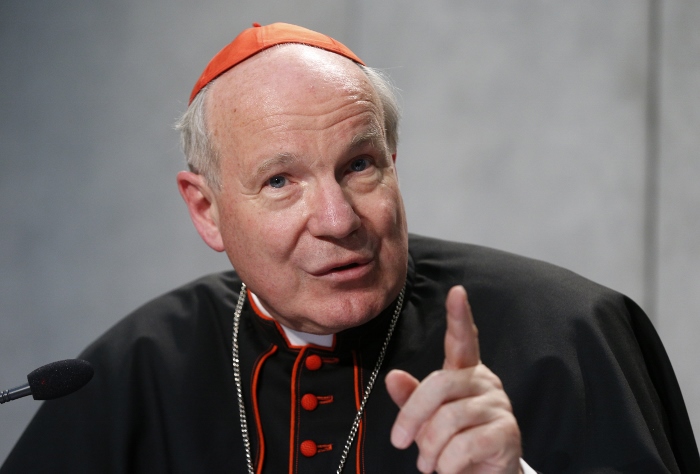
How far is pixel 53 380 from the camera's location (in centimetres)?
152

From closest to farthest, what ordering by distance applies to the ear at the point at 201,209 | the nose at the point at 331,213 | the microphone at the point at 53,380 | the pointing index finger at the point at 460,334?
the pointing index finger at the point at 460,334 → the microphone at the point at 53,380 → the nose at the point at 331,213 → the ear at the point at 201,209

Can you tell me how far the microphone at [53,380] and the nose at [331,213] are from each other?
2.00 feet

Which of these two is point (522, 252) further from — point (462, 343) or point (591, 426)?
point (462, 343)

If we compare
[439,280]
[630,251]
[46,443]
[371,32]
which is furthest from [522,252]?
[46,443]

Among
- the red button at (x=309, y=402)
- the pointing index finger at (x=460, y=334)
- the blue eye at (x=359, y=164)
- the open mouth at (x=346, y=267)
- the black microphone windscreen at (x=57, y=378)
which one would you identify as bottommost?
the red button at (x=309, y=402)

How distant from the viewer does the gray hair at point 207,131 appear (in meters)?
2.11

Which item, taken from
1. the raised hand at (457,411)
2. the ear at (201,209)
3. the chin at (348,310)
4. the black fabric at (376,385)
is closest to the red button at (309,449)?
the black fabric at (376,385)

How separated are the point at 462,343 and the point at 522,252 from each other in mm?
2471

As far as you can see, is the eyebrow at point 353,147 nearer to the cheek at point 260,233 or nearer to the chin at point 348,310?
the cheek at point 260,233

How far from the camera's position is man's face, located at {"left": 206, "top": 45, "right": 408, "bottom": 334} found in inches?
74.9

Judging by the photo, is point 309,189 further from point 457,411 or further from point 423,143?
point 423,143

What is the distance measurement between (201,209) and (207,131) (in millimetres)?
256

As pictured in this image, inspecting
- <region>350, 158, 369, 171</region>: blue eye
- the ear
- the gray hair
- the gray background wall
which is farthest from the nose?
the gray background wall

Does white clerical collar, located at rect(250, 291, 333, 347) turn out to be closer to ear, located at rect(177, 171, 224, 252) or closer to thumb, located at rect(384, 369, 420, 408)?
ear, located at rect(177, 171, 224, 252)
